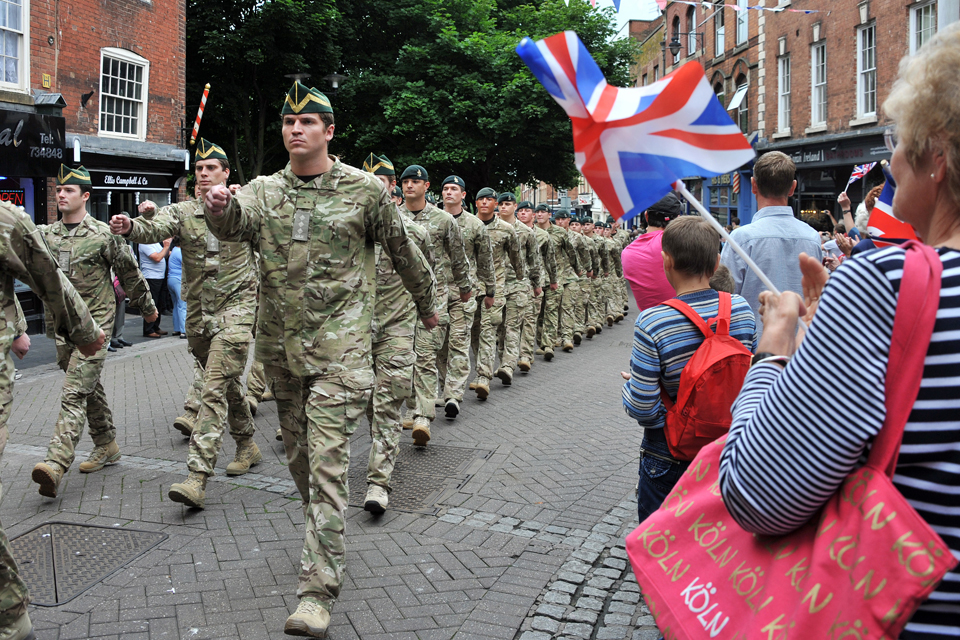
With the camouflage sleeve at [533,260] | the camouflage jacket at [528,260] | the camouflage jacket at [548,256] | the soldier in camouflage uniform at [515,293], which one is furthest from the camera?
the camouflage jacket at [548,256]

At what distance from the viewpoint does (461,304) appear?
8.46 meters

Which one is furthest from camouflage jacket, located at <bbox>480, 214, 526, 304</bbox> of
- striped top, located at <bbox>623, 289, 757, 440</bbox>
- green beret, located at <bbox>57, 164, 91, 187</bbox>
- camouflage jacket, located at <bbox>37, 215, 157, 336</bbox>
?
striped top, located at <bbox>623, 289, 757, 440</bbox>

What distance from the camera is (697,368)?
117 inches

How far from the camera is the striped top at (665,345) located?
318 cm

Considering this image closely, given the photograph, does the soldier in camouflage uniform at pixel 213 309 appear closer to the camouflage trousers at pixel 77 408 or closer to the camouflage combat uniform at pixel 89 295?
the camouflage combat uniform at pixel 89 295

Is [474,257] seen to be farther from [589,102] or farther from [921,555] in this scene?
[921,555]

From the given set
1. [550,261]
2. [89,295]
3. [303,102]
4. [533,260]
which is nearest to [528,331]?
[533,260]

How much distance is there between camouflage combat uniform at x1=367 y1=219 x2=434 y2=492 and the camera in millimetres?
5551

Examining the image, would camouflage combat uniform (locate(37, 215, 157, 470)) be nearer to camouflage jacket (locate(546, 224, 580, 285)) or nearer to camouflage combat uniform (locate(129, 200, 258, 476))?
camouflage combat uniform (locate(129, 200, 258, 476))

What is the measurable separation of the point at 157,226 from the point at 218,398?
177 centimetres

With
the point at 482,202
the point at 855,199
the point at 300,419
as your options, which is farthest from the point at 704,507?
the point at 855,199

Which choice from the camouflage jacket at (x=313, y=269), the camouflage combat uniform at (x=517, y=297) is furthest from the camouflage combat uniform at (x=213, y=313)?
the camouflage combat uniform at (x=517, y=297)

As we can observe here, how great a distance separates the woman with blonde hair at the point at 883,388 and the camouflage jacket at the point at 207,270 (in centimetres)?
529

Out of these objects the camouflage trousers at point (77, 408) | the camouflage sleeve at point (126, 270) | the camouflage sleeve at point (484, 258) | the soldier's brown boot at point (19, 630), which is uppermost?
the camouflage sleeve at point (484, 258)
